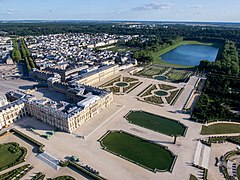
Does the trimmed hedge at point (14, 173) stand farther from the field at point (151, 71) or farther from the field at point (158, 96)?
the field at point (151, 71)

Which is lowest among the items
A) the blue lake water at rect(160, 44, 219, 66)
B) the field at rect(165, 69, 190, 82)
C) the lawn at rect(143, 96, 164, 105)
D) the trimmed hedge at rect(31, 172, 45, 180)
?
the trimmed hedge at rect(31, 172, 45, 180)

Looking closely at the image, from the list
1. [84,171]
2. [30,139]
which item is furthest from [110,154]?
[30,139]

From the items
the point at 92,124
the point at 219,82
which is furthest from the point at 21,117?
the point at 219,82

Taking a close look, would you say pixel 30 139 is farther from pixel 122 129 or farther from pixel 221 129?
pixel 221 129

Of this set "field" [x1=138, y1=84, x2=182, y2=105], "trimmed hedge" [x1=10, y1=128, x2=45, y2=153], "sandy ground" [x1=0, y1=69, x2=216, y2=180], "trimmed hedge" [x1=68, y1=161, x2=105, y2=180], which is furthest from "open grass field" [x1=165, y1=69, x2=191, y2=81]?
"trimmed hedge" [x1=10, y1=128, x2=45, y2=153]

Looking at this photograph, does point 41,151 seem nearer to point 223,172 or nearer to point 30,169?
point 30,169

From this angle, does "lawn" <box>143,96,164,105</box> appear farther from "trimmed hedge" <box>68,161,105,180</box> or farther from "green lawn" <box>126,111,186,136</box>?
"trimmed hedge" <box>68,161,105,180</box>
